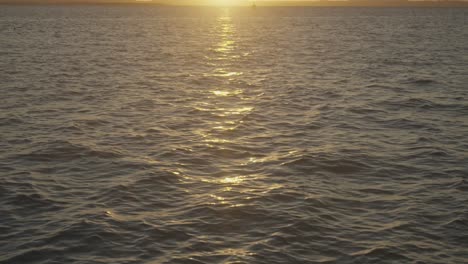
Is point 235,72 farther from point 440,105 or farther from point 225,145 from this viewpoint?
point 225,145

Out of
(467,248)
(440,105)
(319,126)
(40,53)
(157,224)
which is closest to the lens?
(467,248)

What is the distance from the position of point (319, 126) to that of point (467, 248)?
46.0 ft

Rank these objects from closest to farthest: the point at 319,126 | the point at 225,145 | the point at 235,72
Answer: the point at 225,145, the point at 319,126, the point at 235,72

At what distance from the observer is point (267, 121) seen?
30.7 metres

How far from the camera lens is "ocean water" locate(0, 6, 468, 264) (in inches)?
631

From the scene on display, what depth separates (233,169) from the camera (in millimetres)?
22344

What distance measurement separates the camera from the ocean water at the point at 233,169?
1603cm

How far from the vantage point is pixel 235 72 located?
167 feet

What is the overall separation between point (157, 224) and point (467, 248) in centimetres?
849

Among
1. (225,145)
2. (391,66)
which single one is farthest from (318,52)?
(225,145)

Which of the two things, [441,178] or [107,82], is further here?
[107,82]

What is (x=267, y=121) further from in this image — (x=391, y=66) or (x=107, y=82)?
(x=391, y=66)

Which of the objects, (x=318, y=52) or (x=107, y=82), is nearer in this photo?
(x=107, y=82)

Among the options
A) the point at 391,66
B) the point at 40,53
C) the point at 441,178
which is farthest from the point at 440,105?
the point at 40,53
